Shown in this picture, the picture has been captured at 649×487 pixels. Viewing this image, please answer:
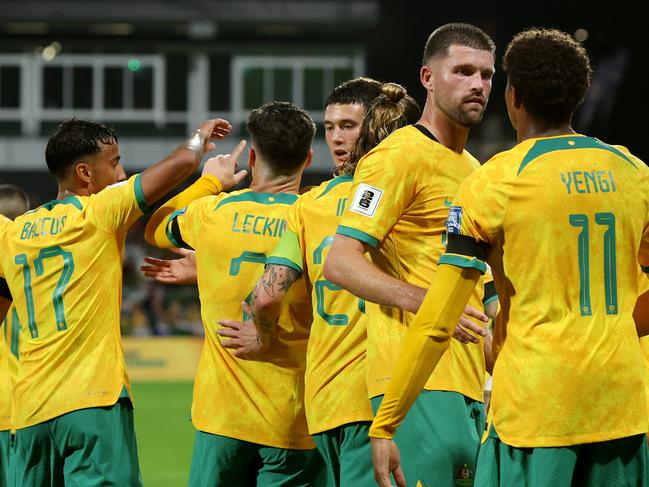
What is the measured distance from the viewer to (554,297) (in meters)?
3.46

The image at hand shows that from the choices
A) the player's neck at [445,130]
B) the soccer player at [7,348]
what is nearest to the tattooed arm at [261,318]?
the player's neck at [445,130]

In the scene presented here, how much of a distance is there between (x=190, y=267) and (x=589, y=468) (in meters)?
2.81

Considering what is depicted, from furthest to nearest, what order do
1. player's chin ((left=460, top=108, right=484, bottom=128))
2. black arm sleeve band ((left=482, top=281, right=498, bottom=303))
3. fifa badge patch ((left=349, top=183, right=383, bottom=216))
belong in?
black arm sleeve band ((left=482, top=281, right=498, bottom=303)) < player's chin ((left=460, top=108, right=484, bottom=128)) < fifa badge patch ((left=349, top=183, right=383, bottom=216))

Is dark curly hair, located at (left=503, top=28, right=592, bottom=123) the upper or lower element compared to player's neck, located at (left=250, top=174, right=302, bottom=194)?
upper

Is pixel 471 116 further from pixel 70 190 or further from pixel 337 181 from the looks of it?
pixel 70 190

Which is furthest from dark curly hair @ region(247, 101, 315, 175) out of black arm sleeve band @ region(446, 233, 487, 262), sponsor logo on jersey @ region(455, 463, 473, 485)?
black arm sleeve band @ region(446, 233, 487, 262)

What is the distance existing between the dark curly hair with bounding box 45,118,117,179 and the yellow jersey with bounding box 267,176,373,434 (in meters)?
1.30

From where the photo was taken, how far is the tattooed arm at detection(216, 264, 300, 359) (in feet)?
15.8

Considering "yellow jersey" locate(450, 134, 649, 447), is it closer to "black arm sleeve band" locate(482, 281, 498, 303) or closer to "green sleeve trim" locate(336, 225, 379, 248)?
"green sleeve trim" locate(336, 225, 379, 248)

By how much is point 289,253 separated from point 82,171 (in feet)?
4.55

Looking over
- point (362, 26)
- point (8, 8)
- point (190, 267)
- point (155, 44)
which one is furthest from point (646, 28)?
point (190, 267)

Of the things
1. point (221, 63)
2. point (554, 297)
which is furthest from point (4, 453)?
point (221, 63)

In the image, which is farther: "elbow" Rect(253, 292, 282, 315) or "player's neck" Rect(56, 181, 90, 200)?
"player's neck" Rect(56, 181, 90, 200)

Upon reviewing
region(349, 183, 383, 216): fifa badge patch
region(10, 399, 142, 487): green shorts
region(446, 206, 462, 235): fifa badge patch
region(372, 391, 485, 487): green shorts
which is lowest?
region(10, 399, 142, 487): green shorts
